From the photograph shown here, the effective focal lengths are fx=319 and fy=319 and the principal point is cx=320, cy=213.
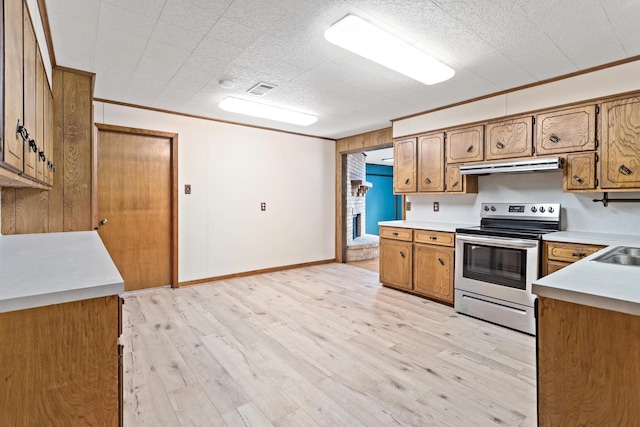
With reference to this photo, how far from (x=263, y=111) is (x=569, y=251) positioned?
3.43 m

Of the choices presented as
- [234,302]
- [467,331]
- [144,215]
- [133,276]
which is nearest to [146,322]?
[234,302]

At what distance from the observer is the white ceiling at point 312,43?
1933 mm

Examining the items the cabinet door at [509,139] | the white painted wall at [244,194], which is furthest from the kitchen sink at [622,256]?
the white painted wall at [244,194]

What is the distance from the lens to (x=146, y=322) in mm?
3105

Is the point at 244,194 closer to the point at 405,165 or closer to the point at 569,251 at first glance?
the point at 405,165

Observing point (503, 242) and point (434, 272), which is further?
point (434, 272)

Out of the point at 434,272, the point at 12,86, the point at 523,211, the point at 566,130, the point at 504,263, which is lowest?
the point at 434,272

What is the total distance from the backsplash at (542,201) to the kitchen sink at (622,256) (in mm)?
1098

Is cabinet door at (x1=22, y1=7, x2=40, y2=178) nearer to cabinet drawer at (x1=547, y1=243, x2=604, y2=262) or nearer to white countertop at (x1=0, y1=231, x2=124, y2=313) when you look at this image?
white countertop at (x1=0, y1=231, x2=124, y2=313)

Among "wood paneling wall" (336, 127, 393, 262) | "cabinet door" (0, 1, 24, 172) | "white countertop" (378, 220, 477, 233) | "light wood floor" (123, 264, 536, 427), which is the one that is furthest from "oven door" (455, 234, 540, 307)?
"cabinet door" (0, 1, 24, 172)

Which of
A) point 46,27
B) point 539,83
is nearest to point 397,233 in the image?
point 539,83

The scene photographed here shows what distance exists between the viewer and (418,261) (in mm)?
3918

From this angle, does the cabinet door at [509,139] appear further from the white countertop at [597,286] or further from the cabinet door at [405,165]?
the white countertop at [597,286]

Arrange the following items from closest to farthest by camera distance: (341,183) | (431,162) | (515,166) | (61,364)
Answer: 1. (61,364)
2. (515,166)
3. (431,162)
4. (341,183)
